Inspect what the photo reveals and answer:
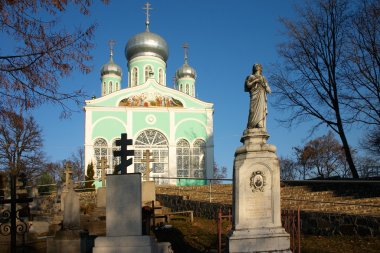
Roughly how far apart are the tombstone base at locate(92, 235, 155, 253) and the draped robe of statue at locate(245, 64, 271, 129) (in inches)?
113

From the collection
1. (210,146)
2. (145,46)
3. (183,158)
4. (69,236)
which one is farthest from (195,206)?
(145,46)

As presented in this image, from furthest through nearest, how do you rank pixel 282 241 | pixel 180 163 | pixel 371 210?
1. pixel 180 163
2. pixel 371 210
3. pixel 282 241


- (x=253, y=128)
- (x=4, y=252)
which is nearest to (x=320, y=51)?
(x=253, y=128)

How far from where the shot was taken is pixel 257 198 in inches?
320

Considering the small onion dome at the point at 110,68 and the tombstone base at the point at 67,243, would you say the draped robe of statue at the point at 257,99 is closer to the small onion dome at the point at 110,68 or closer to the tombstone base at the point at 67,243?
the tombstone base at the point at 67,243

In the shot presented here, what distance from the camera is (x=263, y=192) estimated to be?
8.14 meters

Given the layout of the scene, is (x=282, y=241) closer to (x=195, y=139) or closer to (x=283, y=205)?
(x=283, y=205)

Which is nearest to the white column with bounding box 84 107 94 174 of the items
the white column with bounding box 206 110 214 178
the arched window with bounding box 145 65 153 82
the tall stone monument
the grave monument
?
the arched window with bounding box 145 65 153 82

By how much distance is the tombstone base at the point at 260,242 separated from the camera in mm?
7891

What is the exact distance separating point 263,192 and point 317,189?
401 inches

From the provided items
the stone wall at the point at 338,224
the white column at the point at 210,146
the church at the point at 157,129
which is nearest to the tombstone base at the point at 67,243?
the stone wall at the point at 338,224

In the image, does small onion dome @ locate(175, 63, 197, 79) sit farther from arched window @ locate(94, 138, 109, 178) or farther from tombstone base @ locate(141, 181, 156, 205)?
tombstone base @ locate(141, 181, 156, 205)

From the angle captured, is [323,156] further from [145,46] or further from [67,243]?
[67,243]

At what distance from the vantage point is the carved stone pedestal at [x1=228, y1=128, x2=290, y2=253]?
7.91 m
